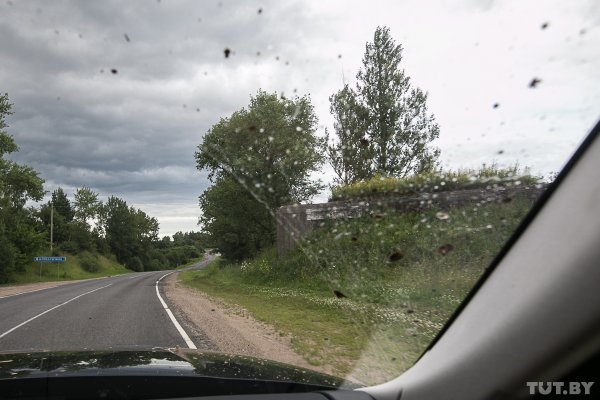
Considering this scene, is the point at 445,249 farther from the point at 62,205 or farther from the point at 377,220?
the point at 62,205

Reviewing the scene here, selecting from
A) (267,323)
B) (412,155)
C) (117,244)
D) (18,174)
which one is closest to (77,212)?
(117,244)

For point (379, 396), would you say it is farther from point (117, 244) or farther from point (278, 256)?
point (117, 244)

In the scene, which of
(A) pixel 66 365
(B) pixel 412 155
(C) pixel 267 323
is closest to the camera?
(A) pixel 66 365

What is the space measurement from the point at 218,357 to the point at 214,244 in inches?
1322

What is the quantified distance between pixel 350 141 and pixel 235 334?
486cm

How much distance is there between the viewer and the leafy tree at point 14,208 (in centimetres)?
3747

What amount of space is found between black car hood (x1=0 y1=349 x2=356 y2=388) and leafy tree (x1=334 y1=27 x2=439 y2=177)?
192cm

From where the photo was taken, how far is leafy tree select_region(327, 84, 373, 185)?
5434 millimetres

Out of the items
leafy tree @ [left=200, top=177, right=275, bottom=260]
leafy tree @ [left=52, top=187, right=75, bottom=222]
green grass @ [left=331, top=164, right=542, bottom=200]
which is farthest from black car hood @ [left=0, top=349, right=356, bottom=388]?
leafy tree @ [left=52, top=187, right=75, bottom=222]

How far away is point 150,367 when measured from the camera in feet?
8.82

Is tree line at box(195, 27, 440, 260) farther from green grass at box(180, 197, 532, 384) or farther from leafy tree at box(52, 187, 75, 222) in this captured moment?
leafy tree at box(52, 187, 75, 222)

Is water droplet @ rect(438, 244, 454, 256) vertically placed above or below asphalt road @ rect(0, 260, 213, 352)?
above

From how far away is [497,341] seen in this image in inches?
59.4

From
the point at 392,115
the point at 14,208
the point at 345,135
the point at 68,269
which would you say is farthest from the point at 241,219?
the point at 68,269
